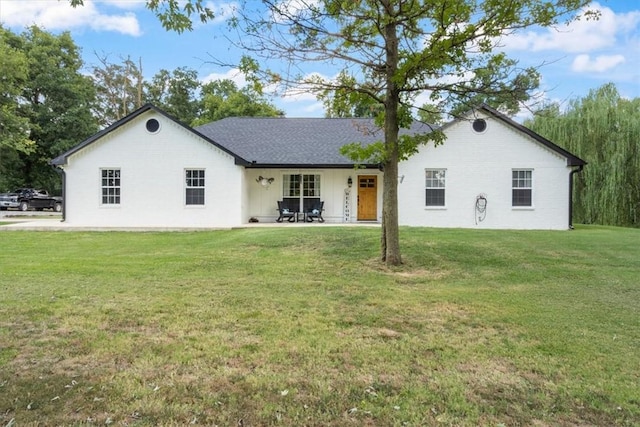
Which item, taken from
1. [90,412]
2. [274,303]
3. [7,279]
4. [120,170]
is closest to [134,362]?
[90,412]

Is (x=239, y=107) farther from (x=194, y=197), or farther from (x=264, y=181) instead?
(x=194, y=197)

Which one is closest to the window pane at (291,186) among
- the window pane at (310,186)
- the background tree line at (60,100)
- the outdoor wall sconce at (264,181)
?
the window pane at (310,186)

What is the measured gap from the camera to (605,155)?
63.7 ft

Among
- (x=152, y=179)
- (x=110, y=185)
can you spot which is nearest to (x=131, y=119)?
(x=152, y=179)

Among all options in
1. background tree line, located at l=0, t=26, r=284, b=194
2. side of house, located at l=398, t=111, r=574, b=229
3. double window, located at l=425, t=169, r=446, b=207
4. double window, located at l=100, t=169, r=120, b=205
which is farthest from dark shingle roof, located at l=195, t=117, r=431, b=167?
background tree line, located at l=0, t=26, r=284, b=194

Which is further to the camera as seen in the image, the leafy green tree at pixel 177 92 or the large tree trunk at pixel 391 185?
the leafy green tree at pixel 177 92

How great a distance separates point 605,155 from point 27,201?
3425 cm

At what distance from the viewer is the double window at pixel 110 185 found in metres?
15.7

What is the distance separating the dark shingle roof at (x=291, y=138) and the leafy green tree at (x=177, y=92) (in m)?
24.6

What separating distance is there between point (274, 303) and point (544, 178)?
14.0m

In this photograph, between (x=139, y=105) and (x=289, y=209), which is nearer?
(x=289, y=209)

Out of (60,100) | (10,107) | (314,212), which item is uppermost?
(60,100)

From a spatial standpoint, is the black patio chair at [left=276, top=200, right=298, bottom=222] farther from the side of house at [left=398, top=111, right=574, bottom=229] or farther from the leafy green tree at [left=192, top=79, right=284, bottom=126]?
the leafy green tree at [left=192, top=79, right=284, bottom=126]

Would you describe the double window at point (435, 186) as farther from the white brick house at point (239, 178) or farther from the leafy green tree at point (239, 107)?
the leafy green tree at point (239, 107)
